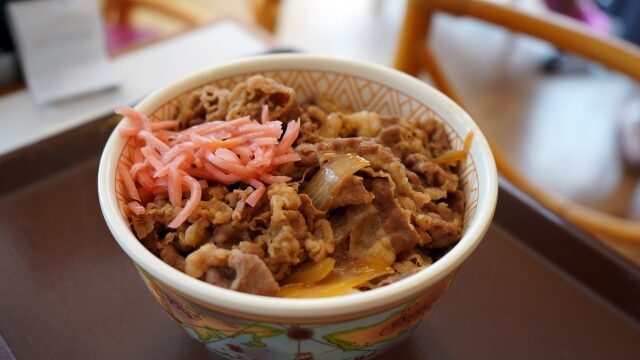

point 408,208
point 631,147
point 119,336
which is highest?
point 408,208

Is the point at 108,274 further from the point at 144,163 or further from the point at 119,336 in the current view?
the point at 144,163

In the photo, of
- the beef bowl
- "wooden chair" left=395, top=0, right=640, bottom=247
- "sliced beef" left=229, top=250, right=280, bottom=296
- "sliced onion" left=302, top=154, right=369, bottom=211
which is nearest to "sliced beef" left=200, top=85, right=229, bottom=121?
the beef bowl

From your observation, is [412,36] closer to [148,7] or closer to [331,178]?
[331,178]

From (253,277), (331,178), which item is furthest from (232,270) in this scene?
(331,178)

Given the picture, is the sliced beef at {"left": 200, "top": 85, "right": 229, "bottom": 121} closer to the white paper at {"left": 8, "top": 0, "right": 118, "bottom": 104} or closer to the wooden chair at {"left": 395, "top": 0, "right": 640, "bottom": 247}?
the wooden chair at {"left": 395, "top": 0, "right": 640, "bottom": 247}

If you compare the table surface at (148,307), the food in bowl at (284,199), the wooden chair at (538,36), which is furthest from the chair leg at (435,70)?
the food in bowl at (284,199)

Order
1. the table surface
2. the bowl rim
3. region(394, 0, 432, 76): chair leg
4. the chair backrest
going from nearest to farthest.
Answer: the bowl rim → the table surface → the chair backrest → region(394, 0, 432, 76): chair leg

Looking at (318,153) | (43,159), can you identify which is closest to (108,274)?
(43,159)
